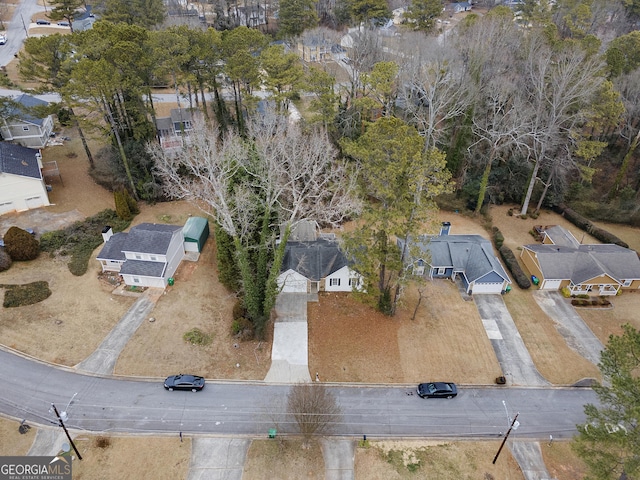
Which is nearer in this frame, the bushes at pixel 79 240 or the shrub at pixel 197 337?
the shrub at pixel 197 337

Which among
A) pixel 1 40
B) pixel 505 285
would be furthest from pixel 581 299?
pixel 1 40

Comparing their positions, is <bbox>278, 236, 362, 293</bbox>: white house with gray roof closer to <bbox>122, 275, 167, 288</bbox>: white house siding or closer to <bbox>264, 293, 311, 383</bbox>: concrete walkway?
<bbox>264, 293, 311, 383</bbox>: concrete walkway

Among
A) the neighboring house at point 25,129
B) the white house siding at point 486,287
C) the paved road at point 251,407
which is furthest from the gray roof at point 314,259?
the neighboring house at point 25,129

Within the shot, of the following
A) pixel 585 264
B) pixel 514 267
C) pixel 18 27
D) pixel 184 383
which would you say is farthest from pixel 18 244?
pixel 18 27

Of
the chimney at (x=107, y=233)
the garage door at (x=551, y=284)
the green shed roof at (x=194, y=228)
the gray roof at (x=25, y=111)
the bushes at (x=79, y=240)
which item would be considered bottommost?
the garage door at (x=551, y=284)

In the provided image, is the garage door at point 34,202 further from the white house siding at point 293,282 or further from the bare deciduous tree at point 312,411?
the bare deciduous tree at point 312,411

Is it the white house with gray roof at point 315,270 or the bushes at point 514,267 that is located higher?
the white house with gray roof at point 315,270

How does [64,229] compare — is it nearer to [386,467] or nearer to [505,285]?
[386,467]
